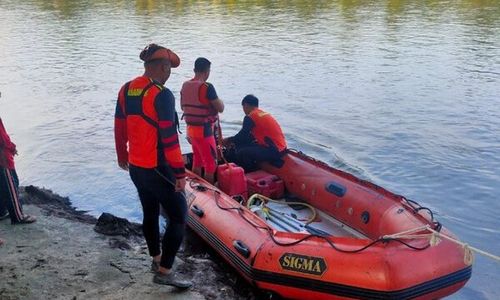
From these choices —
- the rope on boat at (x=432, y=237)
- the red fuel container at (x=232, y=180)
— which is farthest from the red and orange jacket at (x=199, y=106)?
the rope on boat at (x=432, y=237)

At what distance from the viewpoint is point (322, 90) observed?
12648 millimetres

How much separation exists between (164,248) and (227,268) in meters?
1.21

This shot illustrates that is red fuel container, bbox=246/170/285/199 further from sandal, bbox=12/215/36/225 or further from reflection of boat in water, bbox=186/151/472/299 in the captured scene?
sandal, bbox=12/215/36/225

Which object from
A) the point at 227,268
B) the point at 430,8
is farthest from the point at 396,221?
the point at 430,8

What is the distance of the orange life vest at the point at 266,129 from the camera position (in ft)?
19.8

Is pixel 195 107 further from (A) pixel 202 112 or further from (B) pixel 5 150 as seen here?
(B) pixel 5 150

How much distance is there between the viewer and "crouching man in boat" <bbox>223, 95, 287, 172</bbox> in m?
6.08

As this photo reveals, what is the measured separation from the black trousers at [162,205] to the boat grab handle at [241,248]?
0.73 meters

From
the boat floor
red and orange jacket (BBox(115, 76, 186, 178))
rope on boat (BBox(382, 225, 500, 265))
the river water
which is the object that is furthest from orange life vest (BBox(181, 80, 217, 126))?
rope on boat (BBox(382, 225, 500, 265))

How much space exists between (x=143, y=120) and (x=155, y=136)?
13cm

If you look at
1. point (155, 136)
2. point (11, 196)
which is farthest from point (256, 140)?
point (155, 136)

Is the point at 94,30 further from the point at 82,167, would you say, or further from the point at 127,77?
the point at 82,167

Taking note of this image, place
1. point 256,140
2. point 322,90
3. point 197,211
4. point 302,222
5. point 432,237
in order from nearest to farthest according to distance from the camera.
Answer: point 432,237
point 197,211
point 302,222
point 256,140
point 322,90

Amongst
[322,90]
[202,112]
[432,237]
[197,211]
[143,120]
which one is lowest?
[322,90]
